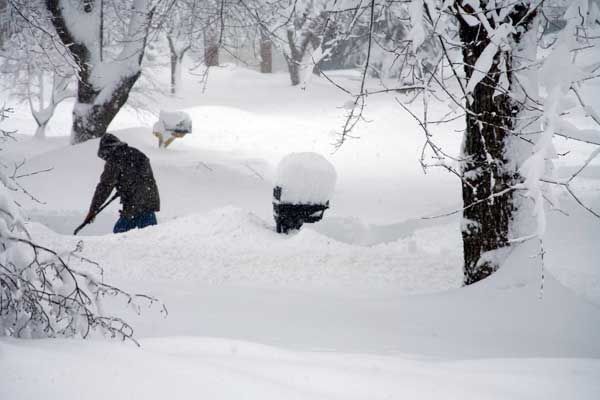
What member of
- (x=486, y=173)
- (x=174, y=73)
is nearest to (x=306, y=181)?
(x=486, y=173)

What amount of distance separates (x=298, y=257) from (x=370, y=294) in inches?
57.6

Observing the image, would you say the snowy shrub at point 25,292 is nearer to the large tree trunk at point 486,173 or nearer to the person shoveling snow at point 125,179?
the large tree trunk at point 486,173

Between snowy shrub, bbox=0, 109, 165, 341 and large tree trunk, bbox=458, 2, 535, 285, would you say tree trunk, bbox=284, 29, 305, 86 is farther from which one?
snowy shrub, bbox=0, 109, 165, 341

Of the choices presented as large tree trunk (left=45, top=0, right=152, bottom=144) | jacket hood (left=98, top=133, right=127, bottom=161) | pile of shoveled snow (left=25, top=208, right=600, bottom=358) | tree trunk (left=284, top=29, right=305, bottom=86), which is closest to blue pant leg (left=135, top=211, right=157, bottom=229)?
pile of shoveled snow (left=25, top=208, right=600, bottom=358)

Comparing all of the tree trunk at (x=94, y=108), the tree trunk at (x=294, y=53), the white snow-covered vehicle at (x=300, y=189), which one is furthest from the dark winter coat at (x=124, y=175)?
the tree trunk at (x=294, y=53)

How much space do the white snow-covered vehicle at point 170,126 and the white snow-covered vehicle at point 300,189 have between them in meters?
7.78

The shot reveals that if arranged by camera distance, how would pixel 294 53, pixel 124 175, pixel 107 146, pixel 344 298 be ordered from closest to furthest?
pixel 344 298
pixel 107 146
pixel 124 175
pixel 294 53

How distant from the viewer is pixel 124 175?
264 inches

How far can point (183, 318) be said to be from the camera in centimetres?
396

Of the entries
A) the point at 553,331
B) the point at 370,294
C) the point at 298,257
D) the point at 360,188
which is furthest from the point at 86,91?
the point at 553,331

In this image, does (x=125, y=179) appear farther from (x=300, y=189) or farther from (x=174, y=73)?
(x=174, y=73)

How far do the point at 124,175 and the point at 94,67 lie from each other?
5353 mm

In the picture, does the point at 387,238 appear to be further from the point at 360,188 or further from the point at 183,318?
the point at 183,318

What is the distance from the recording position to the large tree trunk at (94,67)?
35.0 ft
